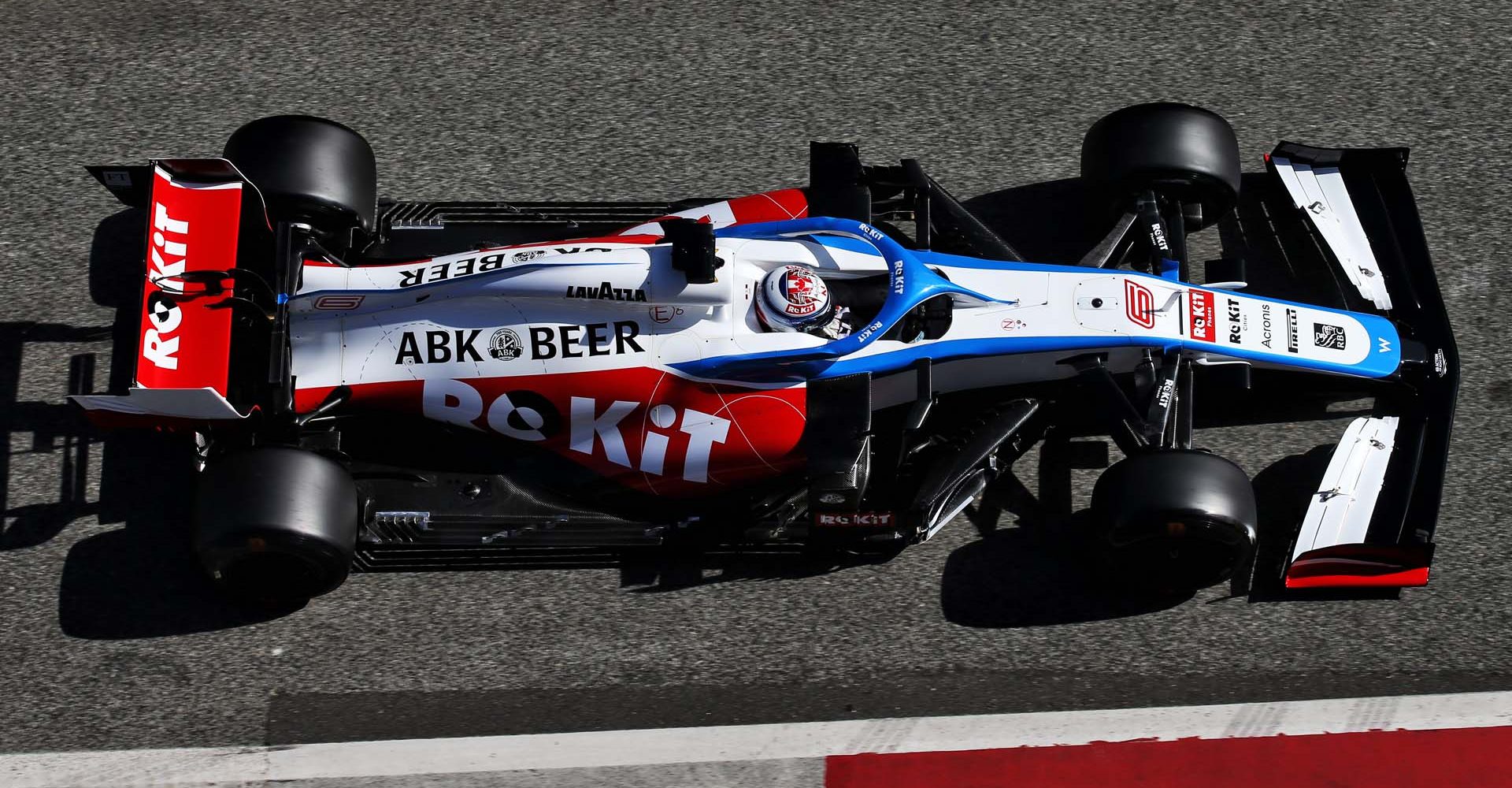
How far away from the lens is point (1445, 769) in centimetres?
554

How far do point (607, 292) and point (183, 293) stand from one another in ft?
5.46

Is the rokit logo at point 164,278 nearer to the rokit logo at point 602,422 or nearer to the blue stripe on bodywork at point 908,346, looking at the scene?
the rokit logo at point 602,422

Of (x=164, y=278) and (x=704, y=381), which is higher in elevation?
(x=164, y=278)

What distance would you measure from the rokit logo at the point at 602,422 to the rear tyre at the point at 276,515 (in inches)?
20.3

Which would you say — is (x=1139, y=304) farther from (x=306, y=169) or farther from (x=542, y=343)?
(x=306, y=169)

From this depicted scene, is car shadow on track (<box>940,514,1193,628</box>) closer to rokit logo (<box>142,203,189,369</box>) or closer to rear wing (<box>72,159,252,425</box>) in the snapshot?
rear wing (<box>72,159,252,425</box>)

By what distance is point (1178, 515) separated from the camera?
5.14 meters

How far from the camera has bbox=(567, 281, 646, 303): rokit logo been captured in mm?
5328

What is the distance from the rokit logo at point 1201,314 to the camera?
5.52m

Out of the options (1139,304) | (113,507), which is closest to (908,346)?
(1139,304)

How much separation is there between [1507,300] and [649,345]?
426cm

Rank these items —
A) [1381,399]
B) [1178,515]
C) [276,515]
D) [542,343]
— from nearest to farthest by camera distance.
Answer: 1. [276,515]
2. [1178,515]
3. [542,343]
4. [1381,399]

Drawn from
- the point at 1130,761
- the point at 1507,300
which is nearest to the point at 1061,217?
the point at 1507,300

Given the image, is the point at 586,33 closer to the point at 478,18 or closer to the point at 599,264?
the point at 478,18
